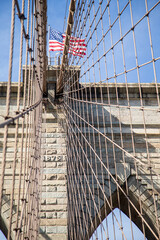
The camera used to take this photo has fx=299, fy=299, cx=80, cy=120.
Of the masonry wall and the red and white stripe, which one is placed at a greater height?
the red and white stripe

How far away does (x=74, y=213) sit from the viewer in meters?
5.96

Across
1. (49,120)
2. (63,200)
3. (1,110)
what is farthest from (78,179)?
(1,110)

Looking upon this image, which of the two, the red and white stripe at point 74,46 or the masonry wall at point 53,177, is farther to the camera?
the red and white stripe at point 74,46

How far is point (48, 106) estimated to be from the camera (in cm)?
717

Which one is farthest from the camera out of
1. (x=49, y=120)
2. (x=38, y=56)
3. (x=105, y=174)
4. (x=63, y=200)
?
(x=49, y=120)

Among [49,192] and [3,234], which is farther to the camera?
[3,234]

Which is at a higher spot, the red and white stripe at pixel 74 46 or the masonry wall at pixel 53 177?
the red and white stripe at pixel 74 46

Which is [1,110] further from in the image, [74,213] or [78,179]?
[74,213]

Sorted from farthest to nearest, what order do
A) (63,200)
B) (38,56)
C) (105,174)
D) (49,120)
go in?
(49,120), (105,174), (63,200), (38,56)

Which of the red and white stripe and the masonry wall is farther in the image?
the red and white stripe

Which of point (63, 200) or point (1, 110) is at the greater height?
point (1, 110)

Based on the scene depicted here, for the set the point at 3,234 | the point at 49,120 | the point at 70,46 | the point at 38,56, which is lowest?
the point at 3,234

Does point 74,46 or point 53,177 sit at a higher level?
point 74,46

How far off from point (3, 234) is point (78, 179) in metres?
2.02
